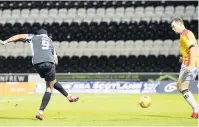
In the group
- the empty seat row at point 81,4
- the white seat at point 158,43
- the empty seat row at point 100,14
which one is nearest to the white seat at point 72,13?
the empty seat row at point 100,14

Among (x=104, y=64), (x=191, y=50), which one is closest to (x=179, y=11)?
(x=104, y=64)

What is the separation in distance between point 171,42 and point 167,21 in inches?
83.2

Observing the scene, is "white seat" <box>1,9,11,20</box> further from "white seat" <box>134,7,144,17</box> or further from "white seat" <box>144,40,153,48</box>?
"white seat" <box>144,40,153,48</box>

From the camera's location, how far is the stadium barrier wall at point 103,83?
24500mm

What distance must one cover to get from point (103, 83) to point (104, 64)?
431cm

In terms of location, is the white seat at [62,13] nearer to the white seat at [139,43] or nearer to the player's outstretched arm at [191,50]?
the white seat at [139,43]

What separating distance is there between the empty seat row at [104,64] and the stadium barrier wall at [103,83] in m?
3.16

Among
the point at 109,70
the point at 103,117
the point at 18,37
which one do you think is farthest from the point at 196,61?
the point at 109,70

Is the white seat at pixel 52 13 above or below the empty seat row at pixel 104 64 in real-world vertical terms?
above

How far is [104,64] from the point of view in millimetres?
29203

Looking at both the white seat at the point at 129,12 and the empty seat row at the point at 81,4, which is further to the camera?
the empty seat row at the point at 81,4

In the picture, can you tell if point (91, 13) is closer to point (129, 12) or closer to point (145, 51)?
point (129, 12)

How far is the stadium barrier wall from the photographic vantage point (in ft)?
80.4

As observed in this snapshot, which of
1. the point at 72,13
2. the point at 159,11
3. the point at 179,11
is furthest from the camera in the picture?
the point at 72,13
